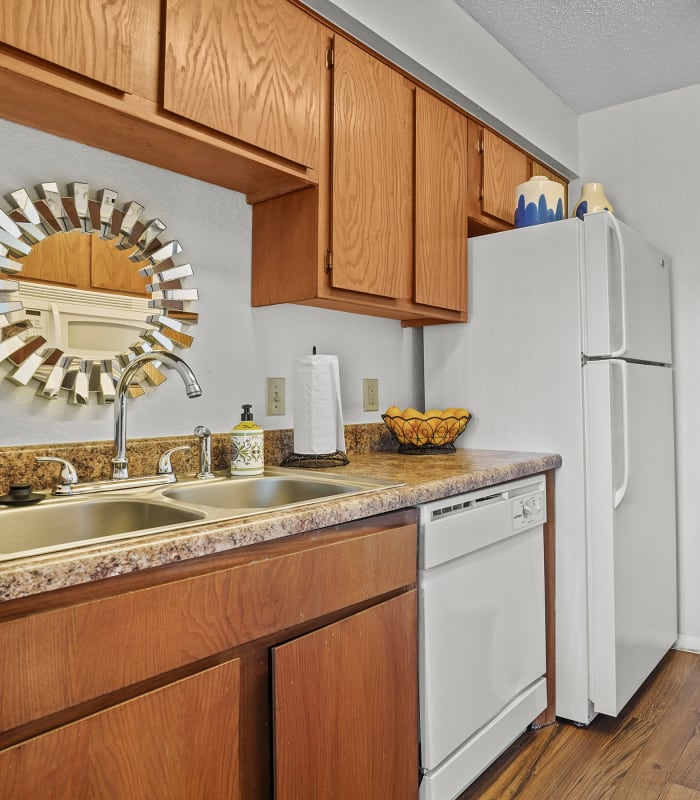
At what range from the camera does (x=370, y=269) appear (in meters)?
1.85

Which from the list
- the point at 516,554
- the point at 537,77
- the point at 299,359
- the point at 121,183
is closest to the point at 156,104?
the point at 121,183

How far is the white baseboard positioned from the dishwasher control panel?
1.24 meters

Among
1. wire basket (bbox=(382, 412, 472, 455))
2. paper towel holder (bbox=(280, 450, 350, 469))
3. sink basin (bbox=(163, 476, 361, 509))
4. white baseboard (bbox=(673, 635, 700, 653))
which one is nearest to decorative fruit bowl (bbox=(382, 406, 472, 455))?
wire basket (bbox=(382, 412, 472, 455))

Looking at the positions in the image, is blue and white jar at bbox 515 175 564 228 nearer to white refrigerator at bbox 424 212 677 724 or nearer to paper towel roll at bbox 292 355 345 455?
white refrigerator at bbox 424 212 677 724

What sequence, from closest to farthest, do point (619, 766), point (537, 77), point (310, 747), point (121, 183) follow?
1. point (310, 747)
2. point (121, 183)
3. point (619, 766)
4. point (537, 77)

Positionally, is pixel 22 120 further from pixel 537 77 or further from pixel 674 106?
pixel 674 106

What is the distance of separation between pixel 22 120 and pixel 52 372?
55 centimetres

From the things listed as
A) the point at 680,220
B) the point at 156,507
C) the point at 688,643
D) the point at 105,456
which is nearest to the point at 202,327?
the point at 105,456

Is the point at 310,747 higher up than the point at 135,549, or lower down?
lower down

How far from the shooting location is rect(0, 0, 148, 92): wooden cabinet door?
1109 mm

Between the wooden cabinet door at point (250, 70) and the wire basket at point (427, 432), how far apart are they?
0.92m

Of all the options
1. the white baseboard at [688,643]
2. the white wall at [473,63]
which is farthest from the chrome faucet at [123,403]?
the white baseboard at [688,643]

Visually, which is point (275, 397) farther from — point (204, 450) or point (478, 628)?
point (478, 628)

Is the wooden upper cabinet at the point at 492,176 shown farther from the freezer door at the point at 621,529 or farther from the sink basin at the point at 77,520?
the sink basin at the point at 77,520
